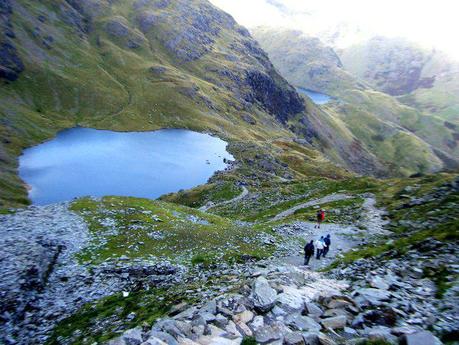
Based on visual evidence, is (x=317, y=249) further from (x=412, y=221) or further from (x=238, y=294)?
(x=238, y=294)

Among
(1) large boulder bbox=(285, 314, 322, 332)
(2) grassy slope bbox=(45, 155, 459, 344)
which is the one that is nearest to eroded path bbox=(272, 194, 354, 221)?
(2) grassy slope bbox=(45, 155, 459, 344)

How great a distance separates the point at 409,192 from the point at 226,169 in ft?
337

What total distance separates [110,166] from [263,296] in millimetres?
141161

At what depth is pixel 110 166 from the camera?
150 metres

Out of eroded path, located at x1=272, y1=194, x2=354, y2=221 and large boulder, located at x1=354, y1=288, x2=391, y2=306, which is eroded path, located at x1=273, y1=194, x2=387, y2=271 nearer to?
eroded path, located at x1=272, y1=194, x2=354, y2=221

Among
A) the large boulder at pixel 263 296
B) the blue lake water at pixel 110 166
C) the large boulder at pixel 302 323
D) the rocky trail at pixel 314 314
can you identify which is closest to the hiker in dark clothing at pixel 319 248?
the rocky trail at pixel 314 314

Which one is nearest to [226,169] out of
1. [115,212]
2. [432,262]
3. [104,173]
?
[104,173]

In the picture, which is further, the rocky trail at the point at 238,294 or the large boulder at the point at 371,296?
the large boulder at the point at 371,296

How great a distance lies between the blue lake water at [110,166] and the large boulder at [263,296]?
105320 mm

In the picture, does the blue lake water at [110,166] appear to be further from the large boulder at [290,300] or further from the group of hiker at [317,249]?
the large boulder at [290,300]

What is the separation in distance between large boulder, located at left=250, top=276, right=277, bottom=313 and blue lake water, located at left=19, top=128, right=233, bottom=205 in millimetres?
105320

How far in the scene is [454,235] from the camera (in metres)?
24.3

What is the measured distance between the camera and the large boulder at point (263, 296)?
17125 millimetres

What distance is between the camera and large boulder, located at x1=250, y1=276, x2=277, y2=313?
1712 cm
